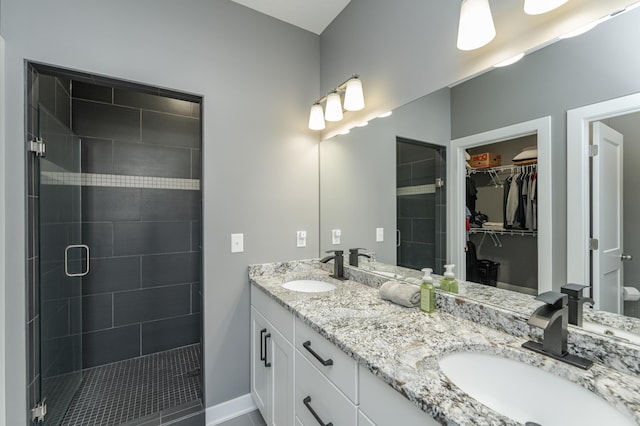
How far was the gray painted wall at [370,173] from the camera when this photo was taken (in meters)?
1.44

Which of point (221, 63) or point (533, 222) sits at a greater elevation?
point (221, 63)

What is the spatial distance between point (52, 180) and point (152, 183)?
934mm

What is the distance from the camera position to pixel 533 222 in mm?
1025

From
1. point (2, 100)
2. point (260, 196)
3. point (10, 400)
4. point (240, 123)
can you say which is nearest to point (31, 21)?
point (2, 100)

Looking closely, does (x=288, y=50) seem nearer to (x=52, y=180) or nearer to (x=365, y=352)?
(x=52, y=180)

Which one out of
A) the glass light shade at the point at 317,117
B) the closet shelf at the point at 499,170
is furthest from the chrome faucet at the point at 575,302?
the glass light shade at the point at 317,117

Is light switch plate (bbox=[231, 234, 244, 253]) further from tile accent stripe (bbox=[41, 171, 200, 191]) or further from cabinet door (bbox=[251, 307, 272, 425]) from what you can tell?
tile accent stripe (bbox=[41, 171, 200, 191])

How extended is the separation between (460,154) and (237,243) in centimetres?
142

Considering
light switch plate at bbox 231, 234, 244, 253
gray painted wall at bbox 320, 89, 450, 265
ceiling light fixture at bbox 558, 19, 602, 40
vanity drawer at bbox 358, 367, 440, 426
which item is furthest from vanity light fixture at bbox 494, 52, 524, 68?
light switch plate at bbox 231, 234, 244, 253

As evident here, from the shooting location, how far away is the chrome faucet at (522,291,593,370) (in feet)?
2.71

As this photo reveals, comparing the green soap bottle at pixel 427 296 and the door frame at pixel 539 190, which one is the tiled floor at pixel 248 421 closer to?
the green soap bottle at pixel 427 296

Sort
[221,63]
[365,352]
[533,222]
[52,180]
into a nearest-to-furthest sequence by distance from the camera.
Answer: [365,352] → [533,222] → [52,180] → [221,63]

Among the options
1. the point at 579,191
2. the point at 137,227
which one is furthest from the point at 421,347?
the point at 137,227

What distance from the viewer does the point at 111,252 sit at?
242 centimetres
